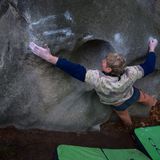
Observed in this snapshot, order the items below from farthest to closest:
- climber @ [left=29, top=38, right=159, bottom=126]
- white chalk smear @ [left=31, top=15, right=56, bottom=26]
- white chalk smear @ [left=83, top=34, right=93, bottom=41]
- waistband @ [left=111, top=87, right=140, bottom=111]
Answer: waistband @ [left=111, top=87, right=140, bottom=111], white chalk smear @ [left=83, top=34, right=93, bottom=41], climber @ [left=29, top=38, right=159, bottom=126], white chalk smear @ [left=31, top=15, right=56, bottom=26]

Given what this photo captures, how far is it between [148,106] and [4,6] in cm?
234

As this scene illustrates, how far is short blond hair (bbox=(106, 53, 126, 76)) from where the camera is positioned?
4871mm

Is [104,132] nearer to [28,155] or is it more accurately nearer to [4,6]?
[28,155]

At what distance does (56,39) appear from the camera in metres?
4.81

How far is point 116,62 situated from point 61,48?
0.65 meters

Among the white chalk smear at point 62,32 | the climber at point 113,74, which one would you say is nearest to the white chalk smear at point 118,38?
the climber at point 113,74

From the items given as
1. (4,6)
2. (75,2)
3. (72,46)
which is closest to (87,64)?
(72,46)

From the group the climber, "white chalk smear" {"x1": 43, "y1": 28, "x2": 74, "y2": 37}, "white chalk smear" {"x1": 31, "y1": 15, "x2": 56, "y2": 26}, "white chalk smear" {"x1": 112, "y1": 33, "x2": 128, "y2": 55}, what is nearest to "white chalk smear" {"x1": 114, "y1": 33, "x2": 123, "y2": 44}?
"white chalk smear" {"x1": 112, "y1": 33, "x2": 128, "y2": 55}

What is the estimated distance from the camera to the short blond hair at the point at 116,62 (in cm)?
487

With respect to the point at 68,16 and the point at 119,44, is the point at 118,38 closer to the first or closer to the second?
the point at 119,44

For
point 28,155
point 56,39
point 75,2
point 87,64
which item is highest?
point 75,2

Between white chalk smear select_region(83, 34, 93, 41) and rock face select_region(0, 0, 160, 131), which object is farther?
white chalk smear select_region(83, 34, 93, 41)

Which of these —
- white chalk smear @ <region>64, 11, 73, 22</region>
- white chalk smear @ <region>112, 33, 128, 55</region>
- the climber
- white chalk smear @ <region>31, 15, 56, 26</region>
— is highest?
white chalk smear @ <region>64, 11, 73, 22</region>

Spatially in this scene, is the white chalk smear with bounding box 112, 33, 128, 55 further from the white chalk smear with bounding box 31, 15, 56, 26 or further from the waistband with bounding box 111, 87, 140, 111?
the white chalk smear with bounding box 31, 15, 56, 26
